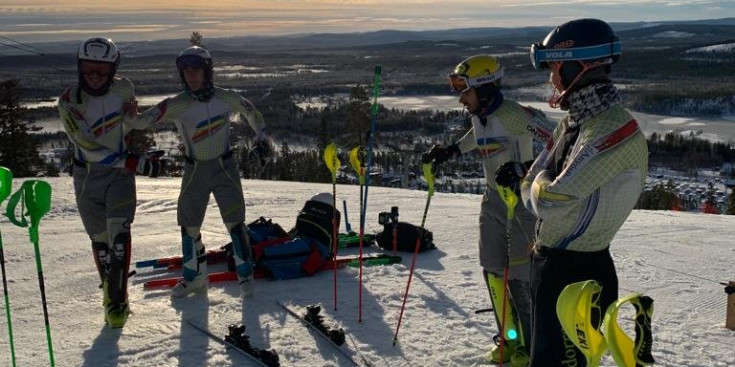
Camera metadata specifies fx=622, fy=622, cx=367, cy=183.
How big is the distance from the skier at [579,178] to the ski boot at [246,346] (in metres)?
2.54

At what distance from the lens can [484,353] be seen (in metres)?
5.73

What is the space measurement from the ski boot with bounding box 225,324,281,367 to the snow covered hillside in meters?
0.10

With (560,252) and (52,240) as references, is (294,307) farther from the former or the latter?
(52,240)

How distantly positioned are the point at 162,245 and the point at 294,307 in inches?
141

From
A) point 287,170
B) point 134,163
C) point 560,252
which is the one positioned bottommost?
point 287,170

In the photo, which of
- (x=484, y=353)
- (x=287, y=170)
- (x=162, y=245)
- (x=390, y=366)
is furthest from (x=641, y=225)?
(x=287, y=170)

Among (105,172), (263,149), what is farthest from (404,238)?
(105,172)

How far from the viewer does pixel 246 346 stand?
222 inches

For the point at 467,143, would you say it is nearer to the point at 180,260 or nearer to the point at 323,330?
the point at 323,330

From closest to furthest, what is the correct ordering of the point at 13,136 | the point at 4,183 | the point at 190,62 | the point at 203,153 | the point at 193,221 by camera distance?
the point at 4,183 → the point at 190,62 → the point at 203,153 → the point at 193,221 → the point at 13,136

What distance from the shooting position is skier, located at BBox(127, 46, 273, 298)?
6520 millimetres

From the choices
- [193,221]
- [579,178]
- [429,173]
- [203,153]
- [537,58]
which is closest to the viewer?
[579,178]

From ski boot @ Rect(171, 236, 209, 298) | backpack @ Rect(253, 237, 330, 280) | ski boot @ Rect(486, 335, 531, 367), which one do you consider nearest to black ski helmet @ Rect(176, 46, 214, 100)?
ski boot @ Rect(171, 236, 209, 298)

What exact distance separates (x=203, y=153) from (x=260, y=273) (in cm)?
185
